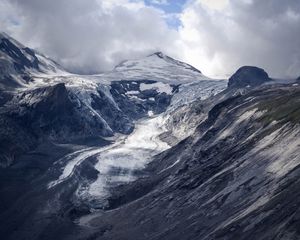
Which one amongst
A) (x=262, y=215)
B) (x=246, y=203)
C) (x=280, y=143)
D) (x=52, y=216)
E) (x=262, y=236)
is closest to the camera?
(x=262, y=236)

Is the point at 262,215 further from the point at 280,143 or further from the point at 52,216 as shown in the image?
the point at 52,216

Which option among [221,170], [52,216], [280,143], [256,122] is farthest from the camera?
[256,122]

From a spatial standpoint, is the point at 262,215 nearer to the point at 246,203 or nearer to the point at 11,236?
the point at 246,203

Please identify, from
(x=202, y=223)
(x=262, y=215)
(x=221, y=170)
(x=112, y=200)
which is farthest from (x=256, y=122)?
(x=262, y=215)

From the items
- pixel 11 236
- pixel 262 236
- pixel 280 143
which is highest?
pixel 11 236

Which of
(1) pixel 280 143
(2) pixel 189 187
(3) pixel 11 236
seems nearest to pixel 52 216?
(3) pixel 11 236

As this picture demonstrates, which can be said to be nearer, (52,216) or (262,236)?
(262,236)

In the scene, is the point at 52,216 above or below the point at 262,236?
above

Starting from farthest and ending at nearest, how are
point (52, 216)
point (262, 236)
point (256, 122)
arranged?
point (256, 122)
point (52, 216)
point (262, 236)

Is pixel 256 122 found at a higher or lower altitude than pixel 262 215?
higher
